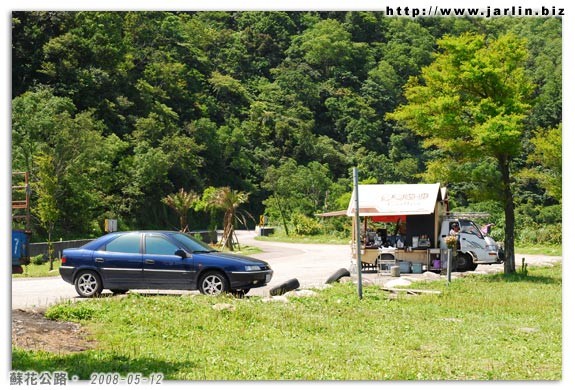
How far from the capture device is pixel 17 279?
74.6 feet

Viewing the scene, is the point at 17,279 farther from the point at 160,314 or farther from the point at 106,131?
the point at 106,131

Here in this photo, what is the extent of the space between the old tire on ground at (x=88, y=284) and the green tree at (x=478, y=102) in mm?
11574

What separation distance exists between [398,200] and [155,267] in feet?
39.1

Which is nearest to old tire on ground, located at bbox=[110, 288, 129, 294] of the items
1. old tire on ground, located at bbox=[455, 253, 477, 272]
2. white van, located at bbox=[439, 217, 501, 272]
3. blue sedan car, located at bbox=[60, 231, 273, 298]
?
blue sedan car, located at bbox=[60, 231, 273, 298]

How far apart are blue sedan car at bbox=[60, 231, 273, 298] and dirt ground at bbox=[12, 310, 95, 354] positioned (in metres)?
2.98

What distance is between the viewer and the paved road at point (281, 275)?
17.0 metres

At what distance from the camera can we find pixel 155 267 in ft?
51.8

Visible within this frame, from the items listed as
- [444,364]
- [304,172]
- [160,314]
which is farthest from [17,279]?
[304,172]

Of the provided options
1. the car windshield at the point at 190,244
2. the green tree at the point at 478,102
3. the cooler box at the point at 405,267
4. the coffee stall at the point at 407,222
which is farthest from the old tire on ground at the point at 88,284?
the cooler box at the point at 405,267

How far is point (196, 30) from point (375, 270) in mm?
60589

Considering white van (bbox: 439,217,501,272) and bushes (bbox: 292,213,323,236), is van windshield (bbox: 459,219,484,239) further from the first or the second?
bushes (bbox: 292,213,323,236)

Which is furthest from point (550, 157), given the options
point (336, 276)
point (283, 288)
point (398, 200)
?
point (283, 288)

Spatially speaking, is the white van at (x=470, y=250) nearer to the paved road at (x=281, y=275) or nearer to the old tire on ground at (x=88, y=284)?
the paved road at (x=281, y=275)

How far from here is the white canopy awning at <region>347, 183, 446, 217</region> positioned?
25578 mm
